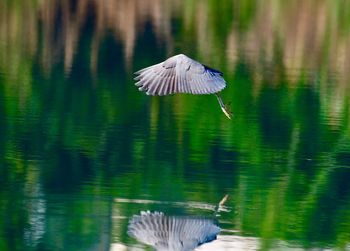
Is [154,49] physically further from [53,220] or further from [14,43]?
[53,220]

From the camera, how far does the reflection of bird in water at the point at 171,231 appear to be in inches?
291

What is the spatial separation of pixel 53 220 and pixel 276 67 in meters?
6.98

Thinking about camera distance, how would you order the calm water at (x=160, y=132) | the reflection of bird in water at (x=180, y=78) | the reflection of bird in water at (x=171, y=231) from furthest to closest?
the calm water at (x=160, y=132) < the reflection of bird in water at (x=180, y=78) < the reflection of bird in water at (x=171, y=231)

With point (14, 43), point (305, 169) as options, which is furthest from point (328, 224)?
point (14, 43)

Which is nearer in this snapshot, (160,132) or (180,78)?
(180,78)

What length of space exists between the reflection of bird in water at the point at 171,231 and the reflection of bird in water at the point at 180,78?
2.56 ft

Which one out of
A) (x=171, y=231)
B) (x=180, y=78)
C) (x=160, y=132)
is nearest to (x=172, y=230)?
(x=171, y=231)

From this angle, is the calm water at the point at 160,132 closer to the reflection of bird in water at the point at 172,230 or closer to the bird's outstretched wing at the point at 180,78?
the reflection of bird in water at the point at 172,230

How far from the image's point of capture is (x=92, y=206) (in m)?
8.09

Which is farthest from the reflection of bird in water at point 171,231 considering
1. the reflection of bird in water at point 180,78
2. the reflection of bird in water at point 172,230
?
the reflection of bird in water at point 180,78

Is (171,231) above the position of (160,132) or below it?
below

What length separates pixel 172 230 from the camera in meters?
7.67

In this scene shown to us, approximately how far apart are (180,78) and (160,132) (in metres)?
2.88

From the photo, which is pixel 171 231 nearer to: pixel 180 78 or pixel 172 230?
pixel 172 230
